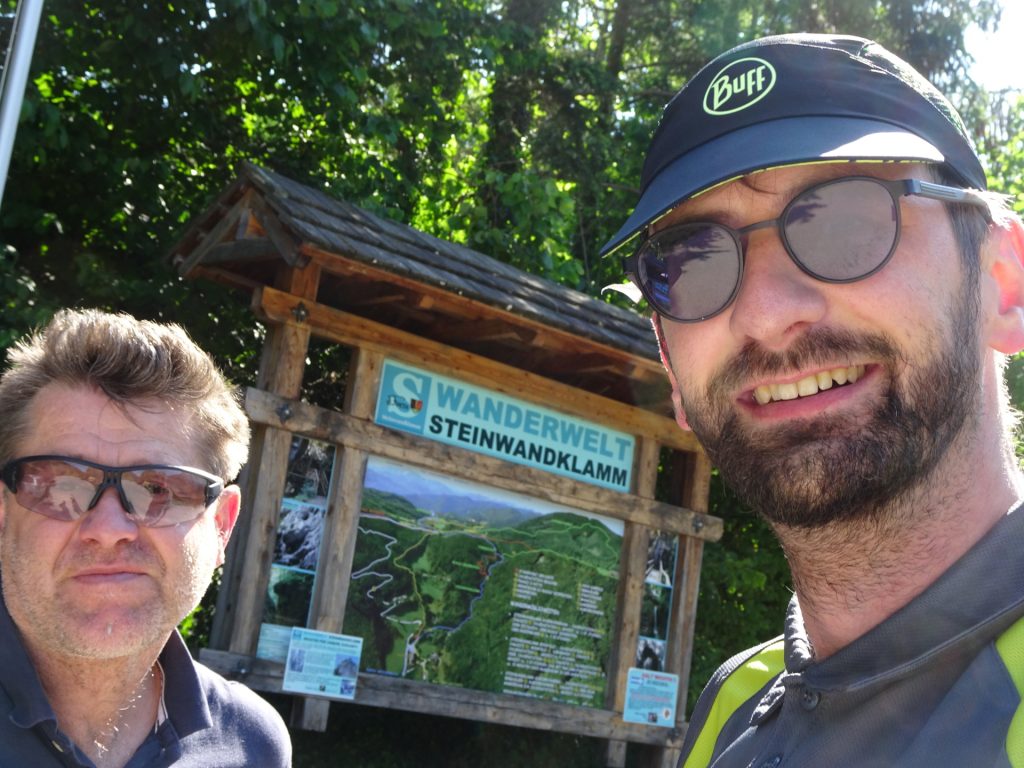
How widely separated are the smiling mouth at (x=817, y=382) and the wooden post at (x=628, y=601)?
6.11 m

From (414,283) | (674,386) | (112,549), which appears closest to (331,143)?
(414,283)

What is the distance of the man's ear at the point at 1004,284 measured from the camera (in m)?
2.03

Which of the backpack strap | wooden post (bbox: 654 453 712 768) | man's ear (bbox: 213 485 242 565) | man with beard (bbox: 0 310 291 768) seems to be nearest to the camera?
the backpack strap

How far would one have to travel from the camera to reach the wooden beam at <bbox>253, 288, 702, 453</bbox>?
6.57 m

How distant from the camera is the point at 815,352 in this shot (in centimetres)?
195

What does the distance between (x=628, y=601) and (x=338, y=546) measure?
95.8 inches

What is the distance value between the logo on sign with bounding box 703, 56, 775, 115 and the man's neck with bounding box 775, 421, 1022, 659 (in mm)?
739

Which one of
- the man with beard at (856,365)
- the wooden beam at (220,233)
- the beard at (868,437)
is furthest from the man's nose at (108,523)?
the wooden beam at (220,233)

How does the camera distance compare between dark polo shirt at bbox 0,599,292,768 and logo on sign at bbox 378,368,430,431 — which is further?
logo on sign at bbox 378,368,430,431

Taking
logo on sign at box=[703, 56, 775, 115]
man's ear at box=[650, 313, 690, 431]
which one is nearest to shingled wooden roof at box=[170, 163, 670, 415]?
man's ear at box=[650, 313, 690, 431]

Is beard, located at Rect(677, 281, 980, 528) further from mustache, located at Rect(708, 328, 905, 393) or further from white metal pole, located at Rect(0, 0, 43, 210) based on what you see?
white metal pole, located at Rect(0, 0, 43, 210)

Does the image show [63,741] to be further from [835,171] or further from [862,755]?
[835,171]

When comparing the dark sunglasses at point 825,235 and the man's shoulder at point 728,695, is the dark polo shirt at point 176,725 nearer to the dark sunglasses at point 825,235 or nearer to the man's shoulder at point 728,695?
the man's shoulder at point 728,695

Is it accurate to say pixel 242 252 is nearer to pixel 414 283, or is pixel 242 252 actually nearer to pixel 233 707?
pixel 414 283
